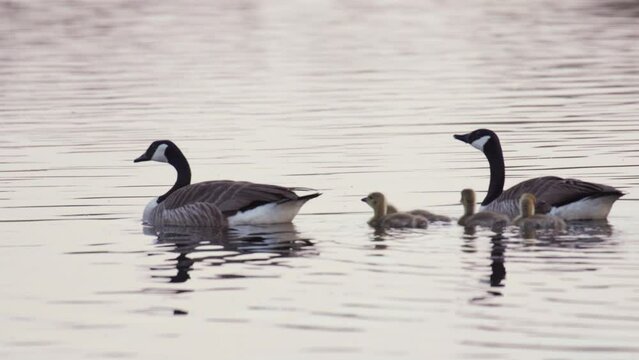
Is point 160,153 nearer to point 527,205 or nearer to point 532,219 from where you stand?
point 527,205

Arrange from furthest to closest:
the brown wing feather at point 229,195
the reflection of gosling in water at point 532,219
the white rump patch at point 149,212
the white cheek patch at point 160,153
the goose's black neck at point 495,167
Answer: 1. the white cheek patch at point 160,153
2. the goose's black neck at point 495,167
3. the white rump patch at point 149,212
4. the brown wing feather at point 229,195
5. the reflection of gosling in water at point 532,219

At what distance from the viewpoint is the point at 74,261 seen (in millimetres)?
17844

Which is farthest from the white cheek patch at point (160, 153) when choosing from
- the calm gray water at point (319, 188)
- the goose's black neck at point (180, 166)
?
the calm gray water at point (319, 188)

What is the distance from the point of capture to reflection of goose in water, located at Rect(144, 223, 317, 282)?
58.2 ft

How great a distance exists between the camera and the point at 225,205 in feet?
68.0

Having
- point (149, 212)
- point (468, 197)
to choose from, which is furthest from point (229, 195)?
point (468, 197)

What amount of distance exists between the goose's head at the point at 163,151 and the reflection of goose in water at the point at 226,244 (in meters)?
1.77

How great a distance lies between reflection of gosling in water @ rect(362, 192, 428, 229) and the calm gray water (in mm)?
227

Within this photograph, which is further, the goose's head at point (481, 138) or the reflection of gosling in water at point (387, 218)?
the goose's head at point (481, 138)

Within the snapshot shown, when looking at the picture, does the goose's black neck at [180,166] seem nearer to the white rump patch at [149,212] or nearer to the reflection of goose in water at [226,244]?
the white rump patch at [149,212]

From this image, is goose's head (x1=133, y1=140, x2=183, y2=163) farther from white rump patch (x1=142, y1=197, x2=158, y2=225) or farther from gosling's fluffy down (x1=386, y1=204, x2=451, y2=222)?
gosling's fluffy down (x1=386, y1=204, x2=451, y2=222)

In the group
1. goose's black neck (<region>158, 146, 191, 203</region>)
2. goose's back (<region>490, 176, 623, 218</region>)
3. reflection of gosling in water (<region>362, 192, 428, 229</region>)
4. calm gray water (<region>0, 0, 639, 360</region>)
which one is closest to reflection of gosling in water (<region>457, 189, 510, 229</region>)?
calm gray water (<region>0, 0, 639, 360</region>)

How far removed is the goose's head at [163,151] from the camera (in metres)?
22.6

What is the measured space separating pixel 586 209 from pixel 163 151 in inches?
248
